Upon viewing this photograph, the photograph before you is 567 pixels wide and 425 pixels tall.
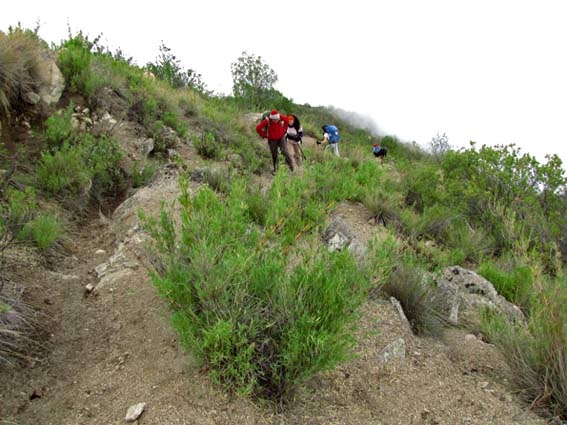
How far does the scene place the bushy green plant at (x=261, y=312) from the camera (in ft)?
7.31

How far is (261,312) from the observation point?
250cm

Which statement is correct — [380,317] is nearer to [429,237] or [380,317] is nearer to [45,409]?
[45,409]

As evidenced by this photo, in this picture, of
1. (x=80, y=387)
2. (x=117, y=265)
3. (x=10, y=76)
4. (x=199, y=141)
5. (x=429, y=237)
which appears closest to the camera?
(x=80, y=387)

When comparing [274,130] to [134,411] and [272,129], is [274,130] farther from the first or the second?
[134,411]

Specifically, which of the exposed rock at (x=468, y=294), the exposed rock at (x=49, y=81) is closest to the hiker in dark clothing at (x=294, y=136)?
the exposed rock at (x=49, y=81)

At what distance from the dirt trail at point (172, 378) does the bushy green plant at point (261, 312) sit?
7.3 inches

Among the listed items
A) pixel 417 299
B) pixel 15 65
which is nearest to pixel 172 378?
pixel 417 299

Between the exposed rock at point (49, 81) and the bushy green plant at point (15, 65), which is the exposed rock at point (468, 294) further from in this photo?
the exposed rock at point (49, 81)

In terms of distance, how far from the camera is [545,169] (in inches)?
323

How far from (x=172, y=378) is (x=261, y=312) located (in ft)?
2.05

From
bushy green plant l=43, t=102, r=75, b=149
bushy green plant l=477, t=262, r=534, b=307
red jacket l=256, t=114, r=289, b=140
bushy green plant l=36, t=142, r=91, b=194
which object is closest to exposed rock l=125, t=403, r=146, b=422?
bushy green plant l=36, t=142, r=91, b=194

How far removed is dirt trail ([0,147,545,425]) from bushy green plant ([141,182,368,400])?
186 mm

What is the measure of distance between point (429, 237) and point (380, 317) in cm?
376

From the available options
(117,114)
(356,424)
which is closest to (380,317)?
(356,424)
